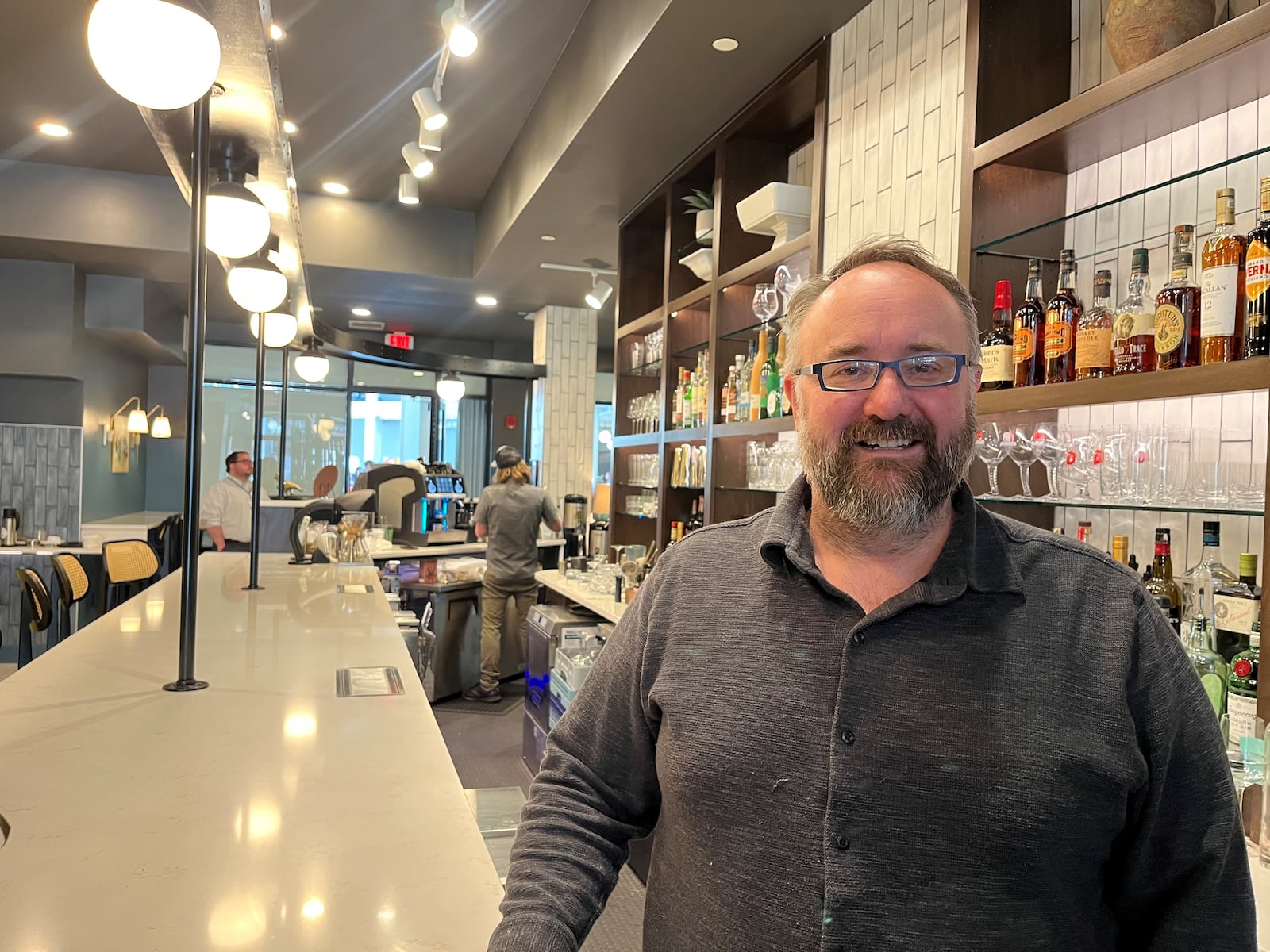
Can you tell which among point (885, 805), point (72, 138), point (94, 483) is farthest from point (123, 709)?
point (94, 483)

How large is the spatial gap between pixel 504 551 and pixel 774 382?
9.41 feet

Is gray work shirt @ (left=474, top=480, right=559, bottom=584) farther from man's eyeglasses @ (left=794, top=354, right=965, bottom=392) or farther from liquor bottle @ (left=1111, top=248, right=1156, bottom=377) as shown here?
man's eyeglasses @ (left=794, top=354, right=965, bottom=392)

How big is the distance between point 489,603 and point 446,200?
339 cm

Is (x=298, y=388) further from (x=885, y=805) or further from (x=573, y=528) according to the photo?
(x=885, y=805)

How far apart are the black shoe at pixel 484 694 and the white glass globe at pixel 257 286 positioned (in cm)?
327

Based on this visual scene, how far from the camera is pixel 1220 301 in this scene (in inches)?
66.6

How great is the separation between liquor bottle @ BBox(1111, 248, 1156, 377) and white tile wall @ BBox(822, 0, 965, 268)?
0.72 metres

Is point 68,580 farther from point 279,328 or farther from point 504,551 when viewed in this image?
point 504,551

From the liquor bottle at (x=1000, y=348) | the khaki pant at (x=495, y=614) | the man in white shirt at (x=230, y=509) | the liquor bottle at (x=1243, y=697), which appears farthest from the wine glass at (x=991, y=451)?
the man in white shirt at (x=230, y=509)

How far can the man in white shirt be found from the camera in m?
6.71

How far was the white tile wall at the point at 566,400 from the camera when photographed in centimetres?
869

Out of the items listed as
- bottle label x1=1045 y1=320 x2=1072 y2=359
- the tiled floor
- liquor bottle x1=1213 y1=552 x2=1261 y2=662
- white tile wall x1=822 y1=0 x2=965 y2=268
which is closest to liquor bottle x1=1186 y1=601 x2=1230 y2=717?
liquor bottle x1=1213 y1=552 x2=1261 y2=662

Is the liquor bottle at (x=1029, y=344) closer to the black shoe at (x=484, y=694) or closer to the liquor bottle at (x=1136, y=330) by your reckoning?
the liquor bottle at (x=1136, y=330)

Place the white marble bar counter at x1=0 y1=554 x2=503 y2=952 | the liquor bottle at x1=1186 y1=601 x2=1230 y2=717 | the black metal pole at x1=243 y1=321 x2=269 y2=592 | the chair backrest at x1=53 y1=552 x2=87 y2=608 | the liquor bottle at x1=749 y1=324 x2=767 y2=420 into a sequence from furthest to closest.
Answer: the chair backrest at x1=53 y1=552 x2=87 y2=608 < the liquor bottle at x1=749 y1=324 x2=767 y2=420 < the black metal pole at x1=243 y1=321 x2=269 y2=592 < the liquor bottle at x1=1186 y1=601 x2=1230 y2=717 < the white marble bar counter at x1=0 y1=554 x2=503 y2=952
